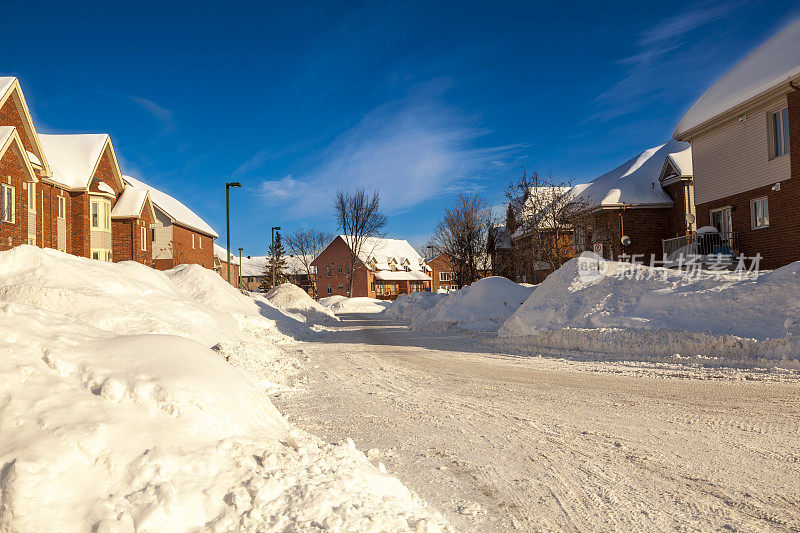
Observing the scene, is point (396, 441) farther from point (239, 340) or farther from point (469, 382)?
point (239, 340)

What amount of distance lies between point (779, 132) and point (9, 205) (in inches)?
1269

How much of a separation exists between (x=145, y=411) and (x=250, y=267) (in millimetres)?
101360

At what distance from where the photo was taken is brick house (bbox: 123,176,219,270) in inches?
1681

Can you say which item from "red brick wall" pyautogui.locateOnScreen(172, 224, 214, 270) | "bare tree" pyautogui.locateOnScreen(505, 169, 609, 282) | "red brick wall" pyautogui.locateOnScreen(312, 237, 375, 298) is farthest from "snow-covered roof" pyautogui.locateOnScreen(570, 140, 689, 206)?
"red brick wall" pyautogui.locateOnScreen(312, 237, 375, 298)

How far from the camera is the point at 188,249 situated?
4731 cm

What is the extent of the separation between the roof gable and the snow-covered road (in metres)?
23.8

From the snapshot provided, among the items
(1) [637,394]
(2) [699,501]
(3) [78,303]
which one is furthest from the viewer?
(3) [78,303]

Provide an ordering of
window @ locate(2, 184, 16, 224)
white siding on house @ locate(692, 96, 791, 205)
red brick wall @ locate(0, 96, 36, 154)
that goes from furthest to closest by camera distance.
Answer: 1. red brick wall @ locate(0, 96, 36, 154)
2. window @ locate(2, 184, 16, 224)
3. white siding on house @ locate(692, 96, 791, 205)

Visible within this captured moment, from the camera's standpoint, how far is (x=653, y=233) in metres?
32.3

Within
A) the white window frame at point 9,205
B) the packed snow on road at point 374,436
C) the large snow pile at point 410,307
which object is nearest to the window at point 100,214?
the white window frame at point 9,205

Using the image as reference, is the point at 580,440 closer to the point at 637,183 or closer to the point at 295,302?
the point at 295,302

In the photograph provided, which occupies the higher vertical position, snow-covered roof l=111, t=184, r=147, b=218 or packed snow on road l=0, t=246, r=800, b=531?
snow-covered roof l=111, t=184, r=147, b=218

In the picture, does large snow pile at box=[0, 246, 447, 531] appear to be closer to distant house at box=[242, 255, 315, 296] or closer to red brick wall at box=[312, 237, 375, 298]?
distant house at box=[242, 255, 315, 296]

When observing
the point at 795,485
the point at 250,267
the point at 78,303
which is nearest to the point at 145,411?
the point at 795,485
